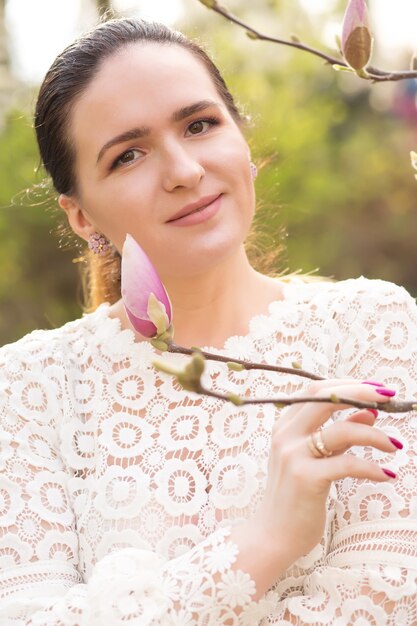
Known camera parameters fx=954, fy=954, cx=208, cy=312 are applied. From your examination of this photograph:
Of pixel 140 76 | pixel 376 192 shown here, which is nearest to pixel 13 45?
pixel 376 192

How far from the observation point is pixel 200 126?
5.40 feet

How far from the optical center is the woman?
1.35 m

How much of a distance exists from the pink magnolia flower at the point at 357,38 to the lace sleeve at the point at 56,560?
2.41 feet

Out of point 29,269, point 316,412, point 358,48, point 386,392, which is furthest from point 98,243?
point 29,269

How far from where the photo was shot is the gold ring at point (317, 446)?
109 cm

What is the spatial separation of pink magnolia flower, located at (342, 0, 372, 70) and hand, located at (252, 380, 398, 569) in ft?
1.13

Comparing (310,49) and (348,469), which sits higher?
(310,49)

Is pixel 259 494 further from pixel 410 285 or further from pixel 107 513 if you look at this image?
pixel 410 285

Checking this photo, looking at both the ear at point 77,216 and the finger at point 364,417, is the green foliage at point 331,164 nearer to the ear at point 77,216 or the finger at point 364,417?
the ear at point 77,216

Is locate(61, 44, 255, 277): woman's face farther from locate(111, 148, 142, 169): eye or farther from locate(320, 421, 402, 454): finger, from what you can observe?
locate(320, 421, 402, 454): finger

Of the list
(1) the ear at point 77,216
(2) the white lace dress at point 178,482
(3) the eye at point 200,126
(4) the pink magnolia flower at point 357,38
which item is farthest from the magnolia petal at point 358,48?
(1) the ear at point 77,216

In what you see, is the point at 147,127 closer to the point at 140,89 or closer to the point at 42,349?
the point at 140,89

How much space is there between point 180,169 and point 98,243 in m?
0.38

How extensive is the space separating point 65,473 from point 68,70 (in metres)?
0.74
